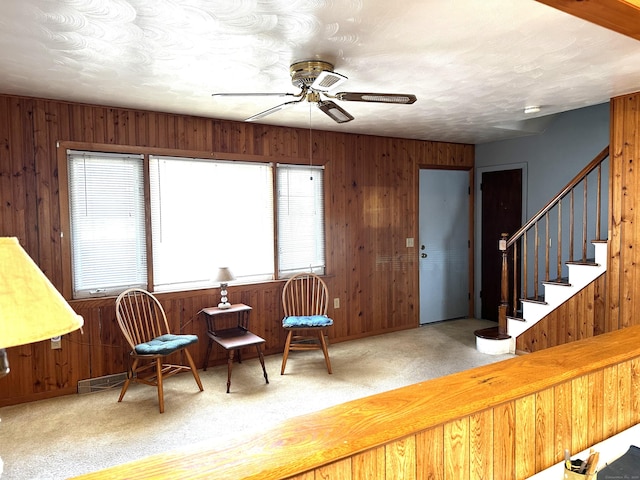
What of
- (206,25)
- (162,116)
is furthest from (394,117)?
(206,25)

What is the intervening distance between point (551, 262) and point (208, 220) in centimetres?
395

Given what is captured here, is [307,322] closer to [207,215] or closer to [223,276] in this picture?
[223,276]

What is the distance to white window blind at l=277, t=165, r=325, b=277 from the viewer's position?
15.5ft

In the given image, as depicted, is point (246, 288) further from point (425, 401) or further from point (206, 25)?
point (425, 401)

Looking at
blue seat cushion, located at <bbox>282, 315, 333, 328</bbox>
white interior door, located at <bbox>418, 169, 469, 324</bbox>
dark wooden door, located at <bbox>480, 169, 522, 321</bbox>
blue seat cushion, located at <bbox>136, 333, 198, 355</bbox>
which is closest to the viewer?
blue seat cushion, located at <bbox>136, 333, 198, 355</bbox>

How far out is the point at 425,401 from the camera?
1.30m

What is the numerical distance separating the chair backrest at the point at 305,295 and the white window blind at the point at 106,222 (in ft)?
4.87

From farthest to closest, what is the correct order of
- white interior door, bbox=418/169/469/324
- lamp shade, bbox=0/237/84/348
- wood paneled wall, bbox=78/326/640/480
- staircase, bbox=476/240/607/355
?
white interior door, bbox=418/169/469/324
staircase, bbox=476/240/607/355
wood paneled wall, bbox=78/326/640/480
lamp shade, bbox=0/237/84/348

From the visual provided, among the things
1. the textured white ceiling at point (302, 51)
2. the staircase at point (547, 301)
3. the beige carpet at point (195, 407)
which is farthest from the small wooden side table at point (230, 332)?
the staircase at point (547, 301)

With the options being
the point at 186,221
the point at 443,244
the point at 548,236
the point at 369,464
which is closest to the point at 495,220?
the point at 443,244

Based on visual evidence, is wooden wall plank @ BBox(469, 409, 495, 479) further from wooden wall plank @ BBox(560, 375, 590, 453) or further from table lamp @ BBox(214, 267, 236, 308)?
table lamp @ BBox(214, 267, 236, 308)

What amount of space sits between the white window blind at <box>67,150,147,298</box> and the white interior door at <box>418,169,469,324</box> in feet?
11.4

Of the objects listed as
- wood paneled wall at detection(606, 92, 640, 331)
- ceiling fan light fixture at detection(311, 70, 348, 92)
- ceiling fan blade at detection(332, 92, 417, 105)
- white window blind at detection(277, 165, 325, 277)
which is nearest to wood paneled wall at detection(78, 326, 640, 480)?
ceiling fan blade at detection(332, 92, 417, 105)

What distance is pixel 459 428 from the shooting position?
4.28 feet
